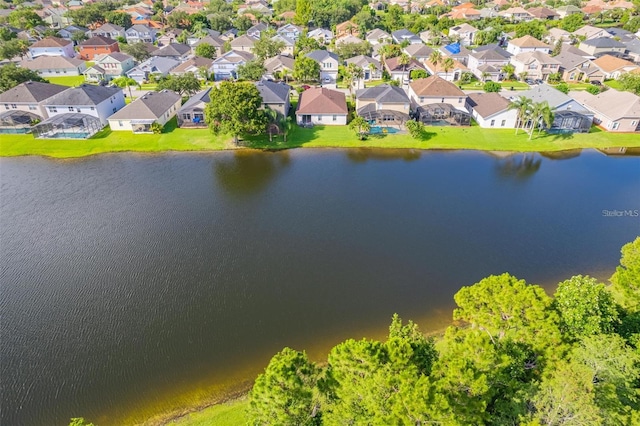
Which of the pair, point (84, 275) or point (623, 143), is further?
point (623, 143)

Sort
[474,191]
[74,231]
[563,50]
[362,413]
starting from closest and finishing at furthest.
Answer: [362,413]
[74,231]
[474,191]
[563,50]

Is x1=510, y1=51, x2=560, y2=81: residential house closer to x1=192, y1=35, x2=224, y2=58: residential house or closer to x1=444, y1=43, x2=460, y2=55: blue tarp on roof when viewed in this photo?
x1=444, y1=43, x2=460, y2=55: blue tarp on roof

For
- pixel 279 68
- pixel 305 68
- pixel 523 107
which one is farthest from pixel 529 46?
pixel 279 68

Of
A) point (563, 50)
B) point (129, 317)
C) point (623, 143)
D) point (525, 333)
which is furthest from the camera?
point (563, 50)

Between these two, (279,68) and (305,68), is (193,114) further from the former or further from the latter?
(279,68)

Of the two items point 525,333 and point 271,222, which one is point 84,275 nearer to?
point 271,222

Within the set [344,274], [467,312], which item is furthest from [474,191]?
[467,312]
